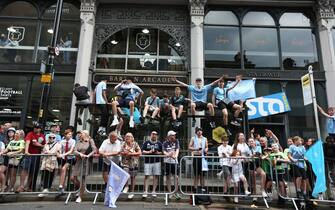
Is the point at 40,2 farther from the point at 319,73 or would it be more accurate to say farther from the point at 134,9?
the point at 319,73

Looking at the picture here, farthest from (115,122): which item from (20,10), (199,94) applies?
(20,10)

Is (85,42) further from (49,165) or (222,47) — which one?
(49,165)

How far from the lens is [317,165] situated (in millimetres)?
7855

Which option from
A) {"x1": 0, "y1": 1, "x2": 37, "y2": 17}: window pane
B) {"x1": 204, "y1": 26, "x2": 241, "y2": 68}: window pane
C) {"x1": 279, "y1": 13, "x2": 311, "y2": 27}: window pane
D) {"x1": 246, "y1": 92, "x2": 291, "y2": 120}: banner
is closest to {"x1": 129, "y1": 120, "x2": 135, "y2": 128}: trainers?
{"x1": 246, "y1": 92, "x2": 291, "y2": 120}: banner

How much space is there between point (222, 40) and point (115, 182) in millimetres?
9679

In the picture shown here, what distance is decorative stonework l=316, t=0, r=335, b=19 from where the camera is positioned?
14.2m

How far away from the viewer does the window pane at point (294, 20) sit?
14.8m

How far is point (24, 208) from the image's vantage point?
Result: 6.85m

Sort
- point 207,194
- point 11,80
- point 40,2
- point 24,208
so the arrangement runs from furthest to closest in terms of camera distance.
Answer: point 40,2
point 11,80
point 207,194
point 24,208

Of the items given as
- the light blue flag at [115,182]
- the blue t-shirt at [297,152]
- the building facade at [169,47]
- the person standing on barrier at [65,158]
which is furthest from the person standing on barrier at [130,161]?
the building facade at [169,47]


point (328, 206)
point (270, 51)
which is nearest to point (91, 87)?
point (270, 51)

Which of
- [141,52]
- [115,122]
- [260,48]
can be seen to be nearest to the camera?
[115,122]

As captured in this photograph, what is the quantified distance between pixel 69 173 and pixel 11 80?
25.3 ft

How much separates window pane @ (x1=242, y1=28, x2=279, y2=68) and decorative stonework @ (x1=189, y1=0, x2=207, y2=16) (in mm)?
2282
